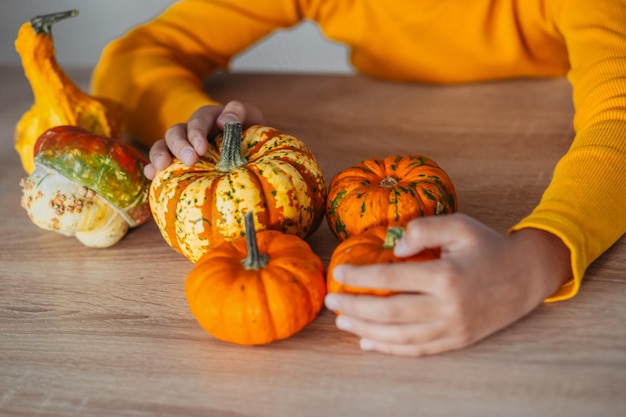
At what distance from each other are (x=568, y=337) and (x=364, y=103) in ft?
2.47

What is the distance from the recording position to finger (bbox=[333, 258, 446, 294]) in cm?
73

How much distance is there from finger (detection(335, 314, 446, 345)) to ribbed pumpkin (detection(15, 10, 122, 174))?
0.61 m

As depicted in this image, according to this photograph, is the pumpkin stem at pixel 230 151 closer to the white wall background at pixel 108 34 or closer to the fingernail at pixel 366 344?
the fingernail at pixel 366 344

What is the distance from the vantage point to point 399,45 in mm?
1514

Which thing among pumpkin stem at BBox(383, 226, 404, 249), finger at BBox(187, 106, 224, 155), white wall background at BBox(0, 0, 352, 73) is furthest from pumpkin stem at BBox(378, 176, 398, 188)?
white wall background at BBox(0, 0, 352, 73)

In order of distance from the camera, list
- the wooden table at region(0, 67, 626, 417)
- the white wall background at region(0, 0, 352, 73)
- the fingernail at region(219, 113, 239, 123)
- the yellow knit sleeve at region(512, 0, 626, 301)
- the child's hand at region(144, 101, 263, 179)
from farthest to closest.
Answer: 1. the white wall background at region(0, 0, 352, 73)
2. the fingernail at region(219, 113, 239, 123)
3. the child's hand at region(144, 101, 263, 179)
4. the yellow knit sleeve at region(512, 0, 626, 301)
5. the wooden table at region(0, 67, 626, 417)

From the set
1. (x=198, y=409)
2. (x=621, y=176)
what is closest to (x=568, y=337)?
(x=621, y=176)

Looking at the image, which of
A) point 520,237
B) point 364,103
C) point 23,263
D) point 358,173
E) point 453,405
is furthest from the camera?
point 364,103

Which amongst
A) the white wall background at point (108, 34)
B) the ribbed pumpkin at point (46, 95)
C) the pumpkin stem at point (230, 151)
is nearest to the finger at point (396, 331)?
the pumpkin stem at point (230, 151)

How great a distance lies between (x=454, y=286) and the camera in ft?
2.40

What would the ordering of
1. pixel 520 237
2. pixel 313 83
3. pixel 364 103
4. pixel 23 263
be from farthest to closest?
pixel 313 83
pixel 364 103
pixel 23 263
pixel 520 237

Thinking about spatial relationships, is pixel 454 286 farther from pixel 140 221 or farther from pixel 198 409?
pixel 140 221

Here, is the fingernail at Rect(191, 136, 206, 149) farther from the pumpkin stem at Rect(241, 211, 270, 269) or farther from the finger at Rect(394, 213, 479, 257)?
the finger at Rect(394, 213, 479, 257)

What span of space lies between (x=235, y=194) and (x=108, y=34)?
2135 millimetres
